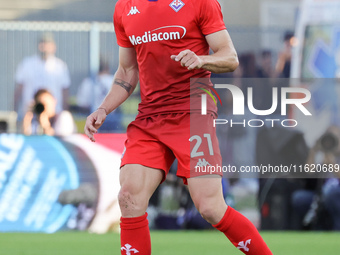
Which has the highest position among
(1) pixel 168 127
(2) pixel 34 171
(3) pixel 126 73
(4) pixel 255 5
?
(4) pixel 255 5

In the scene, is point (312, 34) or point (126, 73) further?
point (312, 34)

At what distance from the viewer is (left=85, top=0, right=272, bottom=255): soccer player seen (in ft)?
14.4

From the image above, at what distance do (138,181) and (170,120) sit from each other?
439mm

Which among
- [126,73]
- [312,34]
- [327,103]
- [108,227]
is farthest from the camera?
[312,34]

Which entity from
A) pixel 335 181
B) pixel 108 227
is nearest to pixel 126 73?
pixel 108 227

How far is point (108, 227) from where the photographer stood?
341 inches

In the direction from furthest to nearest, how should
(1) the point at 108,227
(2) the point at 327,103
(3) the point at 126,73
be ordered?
(2) the point at 327,103 → (1) the point at 108,227 → (3) the point at 126,73

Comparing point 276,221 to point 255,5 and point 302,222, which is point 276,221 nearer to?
point 302,222

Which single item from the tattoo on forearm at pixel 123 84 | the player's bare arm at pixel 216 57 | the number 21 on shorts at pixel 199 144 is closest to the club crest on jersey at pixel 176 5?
the player's bare arm at pixel 216 57

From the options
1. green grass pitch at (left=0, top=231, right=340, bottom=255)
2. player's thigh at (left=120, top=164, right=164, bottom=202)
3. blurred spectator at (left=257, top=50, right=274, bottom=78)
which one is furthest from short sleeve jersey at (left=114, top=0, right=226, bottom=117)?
blurred spectator at (left=257, top=50, right=274, bottom=78)

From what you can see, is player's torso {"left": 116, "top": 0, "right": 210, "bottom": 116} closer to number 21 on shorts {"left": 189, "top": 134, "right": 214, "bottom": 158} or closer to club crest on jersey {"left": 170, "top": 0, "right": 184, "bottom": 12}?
club crest on jersey {"left": 170, "top": 0, "right": 184, "bottom": 12}

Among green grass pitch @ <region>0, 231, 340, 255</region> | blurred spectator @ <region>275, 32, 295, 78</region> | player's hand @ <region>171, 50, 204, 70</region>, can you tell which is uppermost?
blurred spectator @ <region>275, 32, 295, 78</region>

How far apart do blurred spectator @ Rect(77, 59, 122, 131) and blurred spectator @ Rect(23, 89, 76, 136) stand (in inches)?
10.5

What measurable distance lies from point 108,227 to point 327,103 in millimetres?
3114
